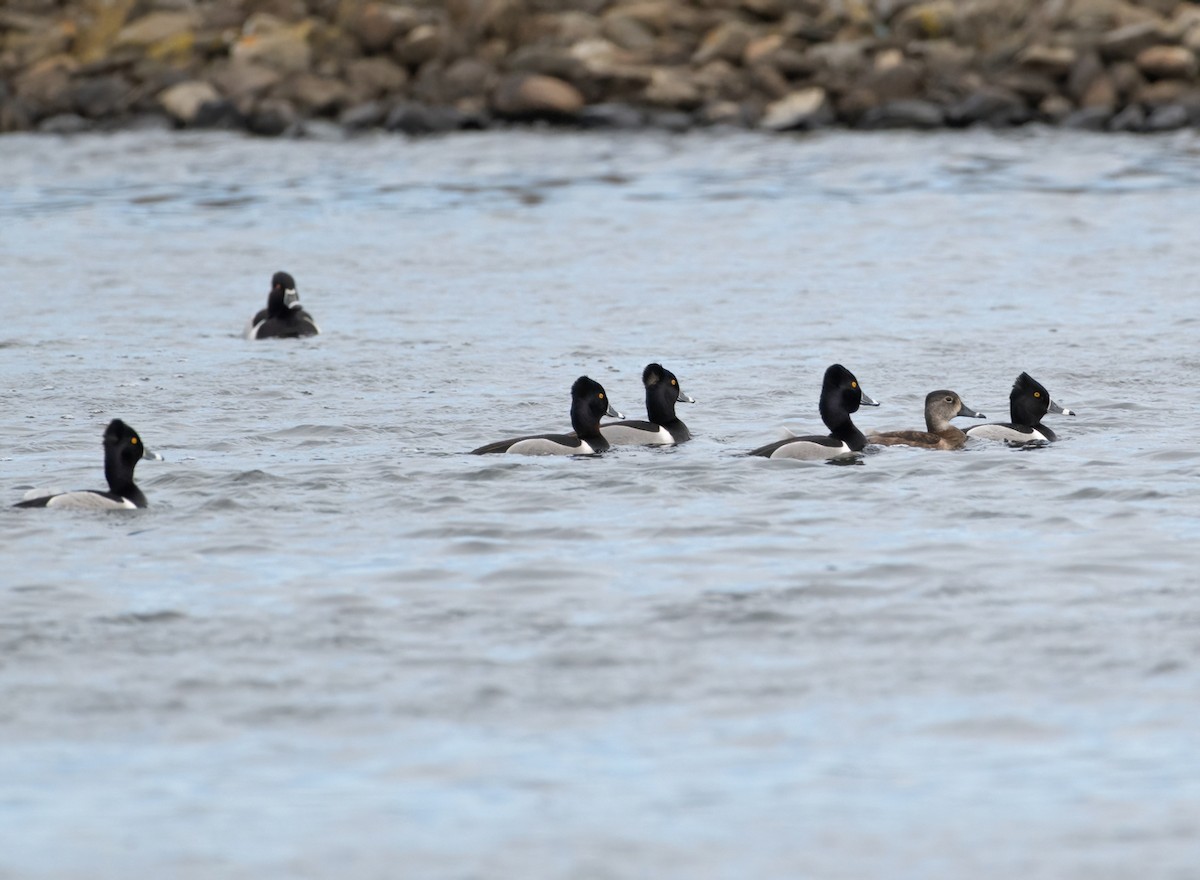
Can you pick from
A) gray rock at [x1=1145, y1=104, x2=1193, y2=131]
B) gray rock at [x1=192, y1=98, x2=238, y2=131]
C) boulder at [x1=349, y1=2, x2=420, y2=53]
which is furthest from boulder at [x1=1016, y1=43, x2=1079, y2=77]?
gray rock at [x1=192, y1=98, x2=238, y2=131]

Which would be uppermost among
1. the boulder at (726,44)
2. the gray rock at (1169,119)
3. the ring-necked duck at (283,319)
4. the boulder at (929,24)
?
the boulder at (929,24)

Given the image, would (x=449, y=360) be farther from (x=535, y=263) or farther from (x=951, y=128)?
(x=951, y=128)

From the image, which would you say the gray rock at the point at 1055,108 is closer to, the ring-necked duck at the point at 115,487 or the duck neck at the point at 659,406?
the duck neck at the point at 659,406

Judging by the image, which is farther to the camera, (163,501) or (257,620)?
(163,501)

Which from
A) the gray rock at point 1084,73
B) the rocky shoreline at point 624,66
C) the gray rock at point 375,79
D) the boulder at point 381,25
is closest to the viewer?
the gray rock at point 1084,73

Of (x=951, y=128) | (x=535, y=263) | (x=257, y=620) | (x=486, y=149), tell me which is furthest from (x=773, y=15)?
(x=257, y=620)

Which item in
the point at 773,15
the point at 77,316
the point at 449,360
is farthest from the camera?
the point at 773,15

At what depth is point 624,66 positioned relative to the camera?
46000 millimetres

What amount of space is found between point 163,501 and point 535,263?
15175 mm

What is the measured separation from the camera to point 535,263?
28.7 metres

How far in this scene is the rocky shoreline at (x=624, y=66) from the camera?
43469 millimetres

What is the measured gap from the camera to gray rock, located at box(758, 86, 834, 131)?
44.1 meters

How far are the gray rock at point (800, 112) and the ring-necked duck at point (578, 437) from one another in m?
29.3

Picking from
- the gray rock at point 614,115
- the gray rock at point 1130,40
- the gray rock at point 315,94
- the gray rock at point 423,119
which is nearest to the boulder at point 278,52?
the gray rock at point 315,94
